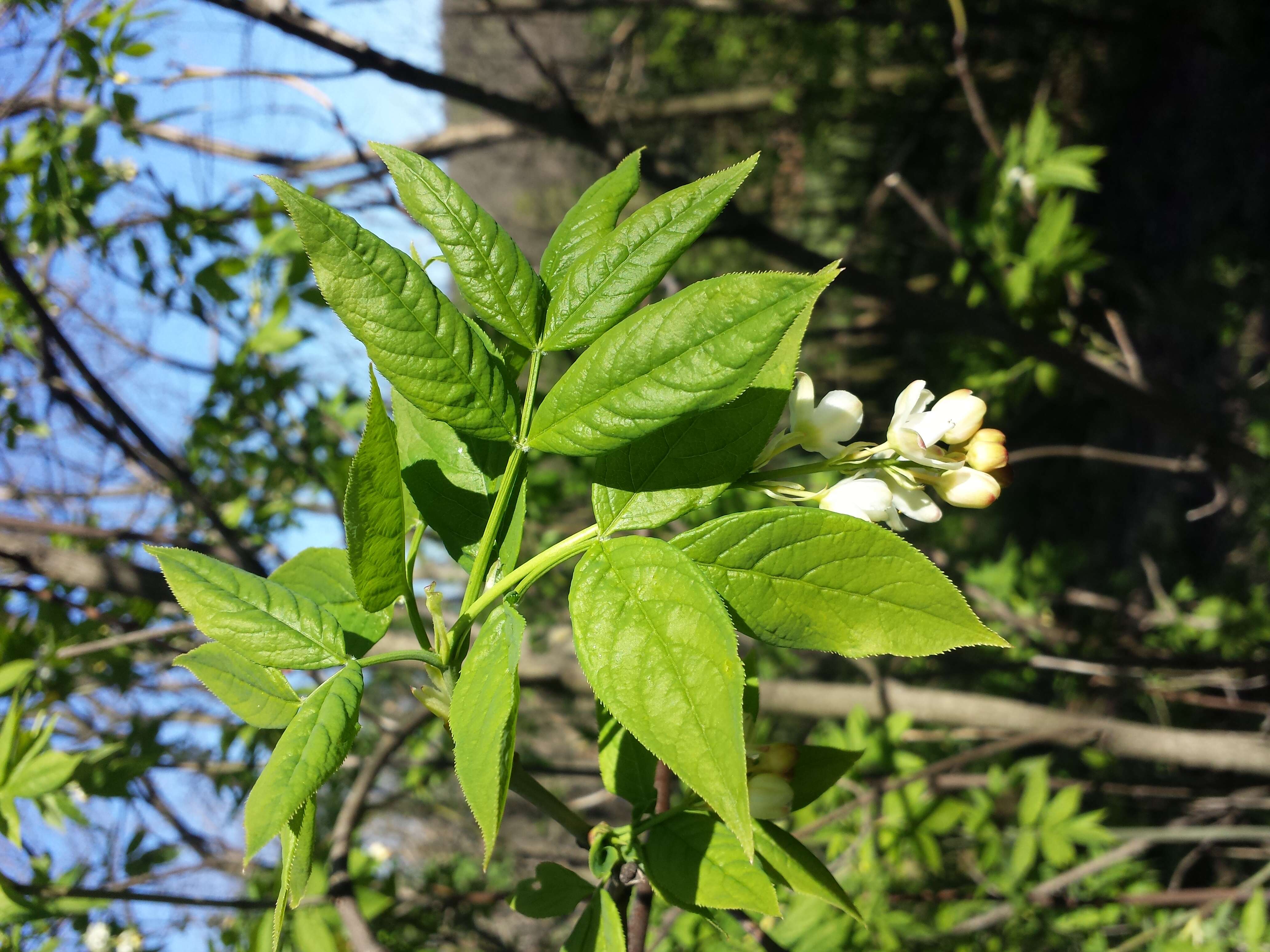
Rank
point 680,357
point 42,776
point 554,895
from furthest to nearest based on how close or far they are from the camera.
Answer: point 42,776
point 554,895
point 680,357

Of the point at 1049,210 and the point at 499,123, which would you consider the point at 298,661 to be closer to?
the point at 1049,210

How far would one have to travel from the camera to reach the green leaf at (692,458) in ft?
A: 1.77

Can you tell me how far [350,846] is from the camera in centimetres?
143

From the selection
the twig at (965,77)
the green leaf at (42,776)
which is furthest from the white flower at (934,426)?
the twig at (965,77)

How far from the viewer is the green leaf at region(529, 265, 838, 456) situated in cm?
42

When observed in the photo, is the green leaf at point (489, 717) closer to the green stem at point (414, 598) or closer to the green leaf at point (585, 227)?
the green stem at point (414, 598)

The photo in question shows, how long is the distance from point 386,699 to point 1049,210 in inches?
143

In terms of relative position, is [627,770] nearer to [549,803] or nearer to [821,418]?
[549,803]

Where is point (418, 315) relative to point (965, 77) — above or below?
below

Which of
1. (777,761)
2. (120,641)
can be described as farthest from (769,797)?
(120,641)

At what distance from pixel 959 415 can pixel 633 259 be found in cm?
28

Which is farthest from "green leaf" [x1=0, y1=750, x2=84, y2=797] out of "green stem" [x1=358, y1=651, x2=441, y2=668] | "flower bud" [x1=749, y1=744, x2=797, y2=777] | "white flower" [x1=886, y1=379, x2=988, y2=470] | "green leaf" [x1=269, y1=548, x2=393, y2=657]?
"white flower" [x1=886, y1=379, x2=988, y2=470]

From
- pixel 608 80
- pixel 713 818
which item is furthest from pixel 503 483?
pixel 608 80

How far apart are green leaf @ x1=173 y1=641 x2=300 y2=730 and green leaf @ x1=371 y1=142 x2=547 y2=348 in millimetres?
285
